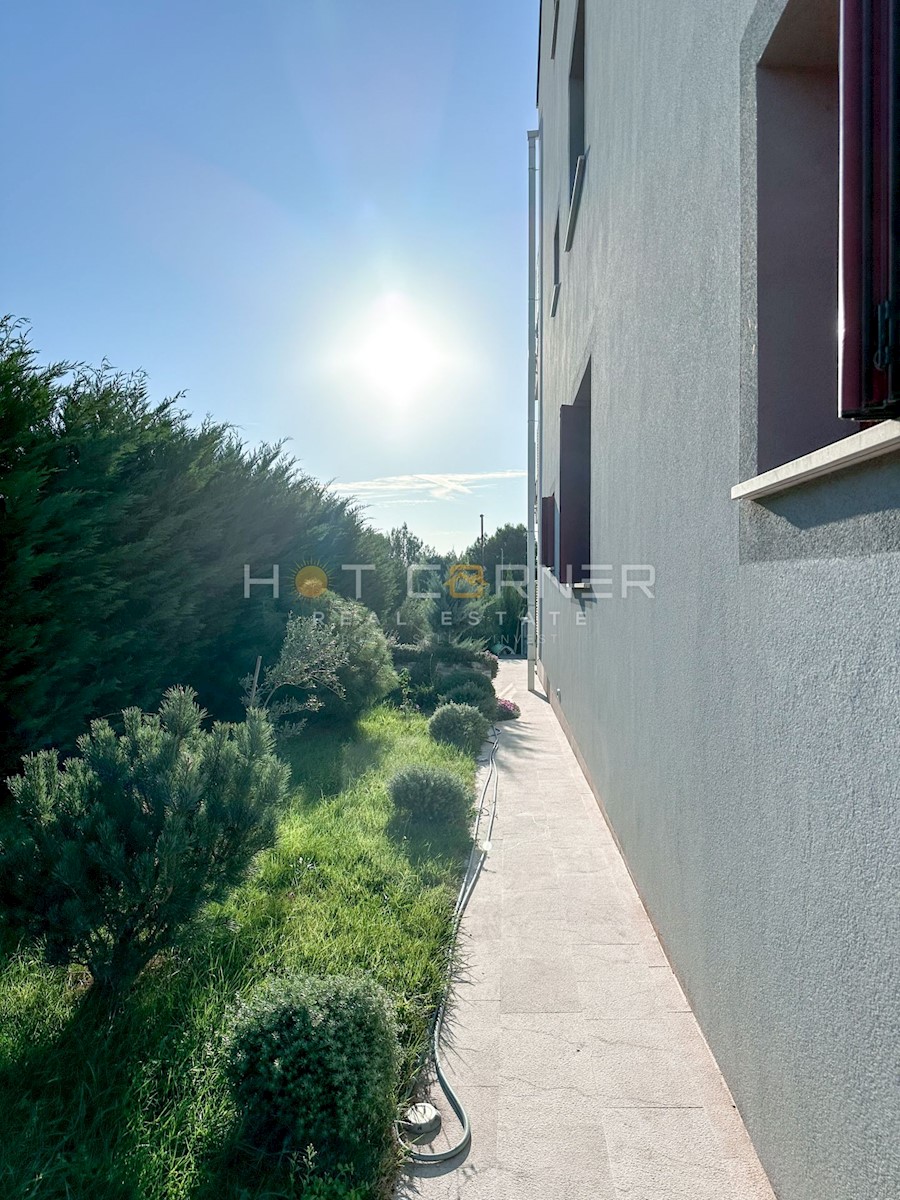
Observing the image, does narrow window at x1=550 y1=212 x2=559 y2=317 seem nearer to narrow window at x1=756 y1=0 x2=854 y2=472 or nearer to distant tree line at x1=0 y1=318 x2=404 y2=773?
distant tree line at x1=0 y1=318 x2=404 y2=773

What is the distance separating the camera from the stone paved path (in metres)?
2.00

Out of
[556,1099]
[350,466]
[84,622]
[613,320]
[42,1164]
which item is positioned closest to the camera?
[42,1164]

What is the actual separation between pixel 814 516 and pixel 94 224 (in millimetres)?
6587

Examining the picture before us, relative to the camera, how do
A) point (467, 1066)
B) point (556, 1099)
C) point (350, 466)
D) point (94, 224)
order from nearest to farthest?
point (556, 1099) < point (467, 1066) < point (94, 224) < point (350, 466)

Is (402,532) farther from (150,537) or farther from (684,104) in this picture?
(684,104)

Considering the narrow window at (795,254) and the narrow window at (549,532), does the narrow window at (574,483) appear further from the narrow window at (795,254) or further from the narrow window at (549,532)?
the narrow window at (795,254)

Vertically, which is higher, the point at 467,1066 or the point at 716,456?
the point at 716,456

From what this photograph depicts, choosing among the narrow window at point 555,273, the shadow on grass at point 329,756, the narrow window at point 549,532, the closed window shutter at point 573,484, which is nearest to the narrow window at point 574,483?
the closed window shutter at point 573,484

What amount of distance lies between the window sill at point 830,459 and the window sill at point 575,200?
17.5ft

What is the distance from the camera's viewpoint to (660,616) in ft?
10.6

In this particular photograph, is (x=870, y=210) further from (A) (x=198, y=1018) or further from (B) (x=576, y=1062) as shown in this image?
(A) (x=198, y=1018)

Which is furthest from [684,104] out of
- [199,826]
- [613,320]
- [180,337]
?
[180,337]

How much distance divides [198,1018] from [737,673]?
222 centimetres

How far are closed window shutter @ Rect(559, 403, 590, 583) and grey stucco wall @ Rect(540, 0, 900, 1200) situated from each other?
208 cm
